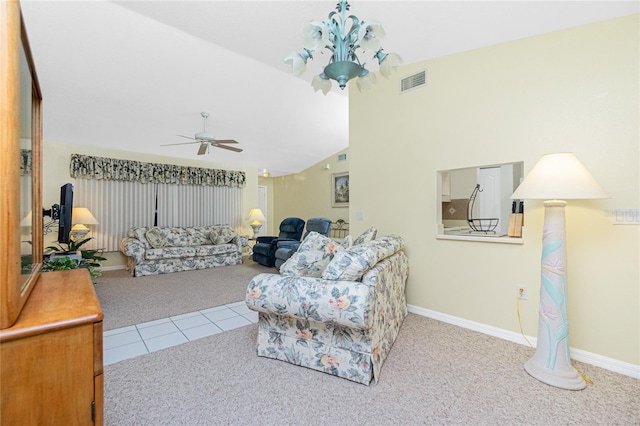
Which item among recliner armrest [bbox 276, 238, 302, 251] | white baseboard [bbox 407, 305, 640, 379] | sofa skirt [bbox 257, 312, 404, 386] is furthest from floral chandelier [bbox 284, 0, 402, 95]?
recliner armrest [bbox 276, 238, 302, 251]

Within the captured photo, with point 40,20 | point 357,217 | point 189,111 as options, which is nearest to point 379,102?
point 357,217

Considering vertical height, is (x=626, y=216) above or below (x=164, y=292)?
above

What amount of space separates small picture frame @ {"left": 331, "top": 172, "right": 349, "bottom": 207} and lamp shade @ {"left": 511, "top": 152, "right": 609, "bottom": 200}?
5610mm

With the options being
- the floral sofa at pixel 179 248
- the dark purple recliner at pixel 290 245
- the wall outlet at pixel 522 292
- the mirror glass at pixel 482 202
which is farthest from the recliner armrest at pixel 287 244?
the wall outlet at pixel 522 292

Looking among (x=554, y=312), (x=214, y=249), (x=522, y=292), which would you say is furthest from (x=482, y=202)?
(x=214, y=249)

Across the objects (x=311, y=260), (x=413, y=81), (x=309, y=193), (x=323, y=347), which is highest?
(x=413, y=81)

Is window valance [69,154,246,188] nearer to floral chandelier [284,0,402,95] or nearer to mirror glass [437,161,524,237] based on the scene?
mirror glass [437,161,524,237]

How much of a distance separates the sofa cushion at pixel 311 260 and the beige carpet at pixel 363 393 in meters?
0.67

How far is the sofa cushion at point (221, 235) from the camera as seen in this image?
6.14 meters

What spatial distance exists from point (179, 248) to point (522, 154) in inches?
215

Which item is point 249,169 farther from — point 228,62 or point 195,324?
point 195,324

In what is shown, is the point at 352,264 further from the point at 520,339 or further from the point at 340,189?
the point at 340,189

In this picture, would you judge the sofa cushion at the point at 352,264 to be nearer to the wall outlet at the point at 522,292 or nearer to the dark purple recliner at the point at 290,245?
the wall outlet at the point at 522,292

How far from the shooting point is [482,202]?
359 cm
